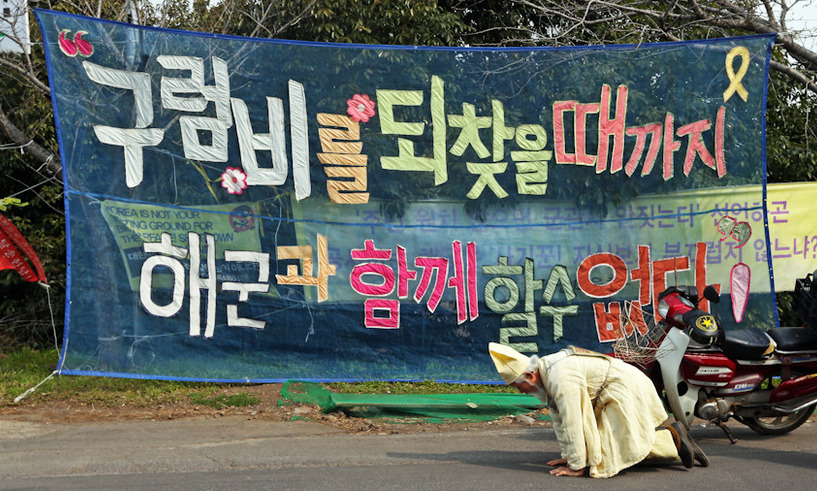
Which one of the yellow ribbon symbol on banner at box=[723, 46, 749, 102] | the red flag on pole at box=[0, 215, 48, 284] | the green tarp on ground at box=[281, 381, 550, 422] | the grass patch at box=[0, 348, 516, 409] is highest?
the yellow ribbon symbol on banner at box=[723, 46, 749, 102]

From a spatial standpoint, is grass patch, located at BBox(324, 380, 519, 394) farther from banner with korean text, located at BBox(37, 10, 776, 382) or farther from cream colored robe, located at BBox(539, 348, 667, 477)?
cream colored robe, located at BBox(539, 348, 667, 477)

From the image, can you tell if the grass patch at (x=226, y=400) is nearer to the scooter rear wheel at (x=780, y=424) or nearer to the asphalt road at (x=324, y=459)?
the asphalt road at (x=324, y=459)

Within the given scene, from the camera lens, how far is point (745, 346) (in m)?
5.73

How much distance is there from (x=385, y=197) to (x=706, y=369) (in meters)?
3.25

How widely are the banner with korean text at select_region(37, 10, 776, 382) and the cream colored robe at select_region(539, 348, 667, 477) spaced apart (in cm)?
267

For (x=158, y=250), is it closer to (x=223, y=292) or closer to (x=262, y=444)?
(x=223, y=292)

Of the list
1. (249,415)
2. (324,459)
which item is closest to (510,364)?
(324,459)

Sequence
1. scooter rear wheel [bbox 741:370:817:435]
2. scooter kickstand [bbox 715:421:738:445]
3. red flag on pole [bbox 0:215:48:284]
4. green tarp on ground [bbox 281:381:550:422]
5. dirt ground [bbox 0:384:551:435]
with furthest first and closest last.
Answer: red flag on pole [bbox 0:215:48:284] < green tarp on ground [bbox 281:381:550:422] < dirt ground [bbox 0:384:551:435] < scooter rear wheel [bbox 741:370:817:435] < scooter kickstand [bbox 715:421:738:445]

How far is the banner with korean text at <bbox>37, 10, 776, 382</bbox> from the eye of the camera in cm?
724

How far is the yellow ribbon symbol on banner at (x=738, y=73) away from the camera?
25.6ft

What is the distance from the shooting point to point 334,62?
7.48 m

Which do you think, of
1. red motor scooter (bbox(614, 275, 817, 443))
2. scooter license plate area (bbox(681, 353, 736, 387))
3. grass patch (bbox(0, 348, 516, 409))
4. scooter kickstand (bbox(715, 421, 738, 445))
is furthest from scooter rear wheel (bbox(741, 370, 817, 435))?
grass patch (bbox(0, 348, 516, 409))

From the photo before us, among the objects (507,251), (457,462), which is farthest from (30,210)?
(457,462)

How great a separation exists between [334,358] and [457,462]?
242 cm
